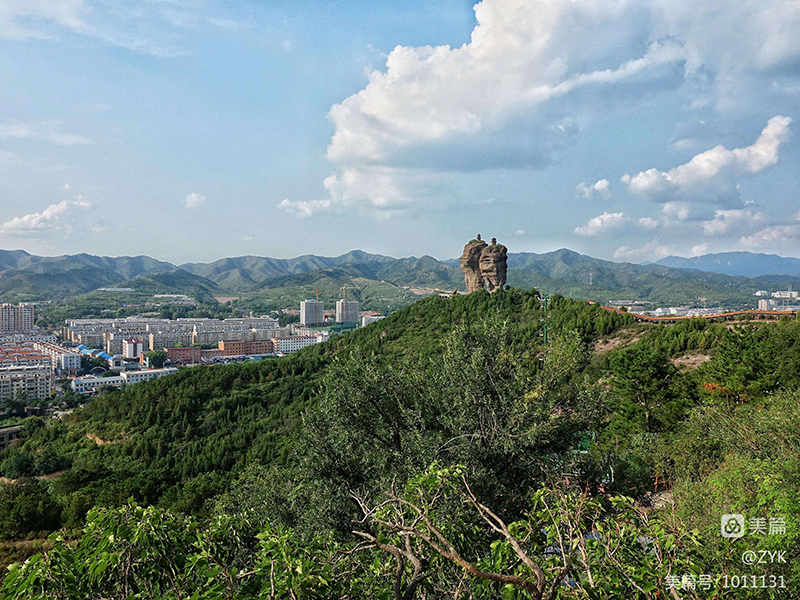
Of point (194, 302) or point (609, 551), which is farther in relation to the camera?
point (194, 302)

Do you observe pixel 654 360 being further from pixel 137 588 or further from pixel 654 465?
pixel 137 588

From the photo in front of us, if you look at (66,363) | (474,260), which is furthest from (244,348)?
(474,260)

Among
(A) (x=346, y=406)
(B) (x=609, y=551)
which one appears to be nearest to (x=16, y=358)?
(A) (x=346, y=406)

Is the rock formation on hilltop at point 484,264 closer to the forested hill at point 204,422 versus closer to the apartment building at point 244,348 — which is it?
the forested hill at point 204,422

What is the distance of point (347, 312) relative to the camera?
450 feet

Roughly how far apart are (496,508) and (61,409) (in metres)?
60.7

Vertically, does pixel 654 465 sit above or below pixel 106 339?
above

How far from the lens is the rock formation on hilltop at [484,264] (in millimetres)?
38594

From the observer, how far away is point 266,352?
94312 mm

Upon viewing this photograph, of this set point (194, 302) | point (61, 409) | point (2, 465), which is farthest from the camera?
point (194, 302)

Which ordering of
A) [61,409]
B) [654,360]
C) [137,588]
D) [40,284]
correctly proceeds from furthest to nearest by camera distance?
[40,284], [61,409], [654,360], [137,588]

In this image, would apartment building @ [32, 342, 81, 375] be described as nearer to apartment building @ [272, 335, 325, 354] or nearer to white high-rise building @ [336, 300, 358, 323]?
apartment building @ [272, 335, 325, 354]

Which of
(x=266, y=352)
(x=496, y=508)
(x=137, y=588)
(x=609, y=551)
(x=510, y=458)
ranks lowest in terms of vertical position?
(x=266, y=352)

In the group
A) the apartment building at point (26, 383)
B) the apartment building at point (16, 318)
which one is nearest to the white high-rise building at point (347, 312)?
the apartment building at point (26, 383)
